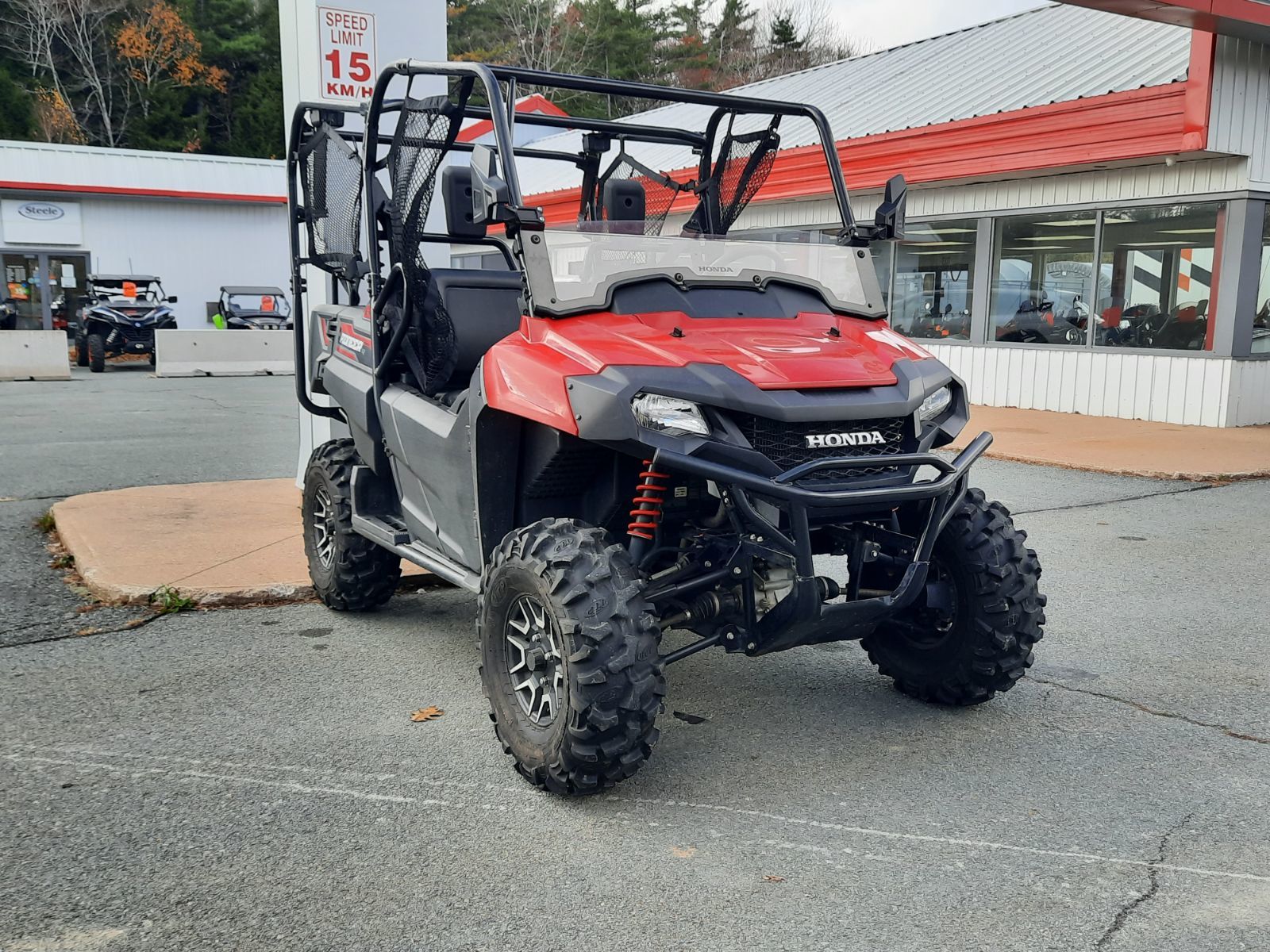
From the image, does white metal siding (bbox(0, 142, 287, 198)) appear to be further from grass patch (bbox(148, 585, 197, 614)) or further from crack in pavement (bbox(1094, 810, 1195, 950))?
crack in pavement (bbox(1094, 810, 1195, 950))

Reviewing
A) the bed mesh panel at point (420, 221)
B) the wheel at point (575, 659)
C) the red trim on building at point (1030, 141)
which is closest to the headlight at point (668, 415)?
the wheel at point (575, 659)

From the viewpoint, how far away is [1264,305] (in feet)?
43.2

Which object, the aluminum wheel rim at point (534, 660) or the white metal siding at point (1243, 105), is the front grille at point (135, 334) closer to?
the white metal siding at point (1243, 105)

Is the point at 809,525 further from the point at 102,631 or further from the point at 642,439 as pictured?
the point at 102,631

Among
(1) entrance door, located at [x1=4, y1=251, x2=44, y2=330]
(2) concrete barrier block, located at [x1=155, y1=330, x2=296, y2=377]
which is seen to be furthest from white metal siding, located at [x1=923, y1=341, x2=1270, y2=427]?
(1) entrance door, located at [x1=4, y1=251, x2=44, y2=330]

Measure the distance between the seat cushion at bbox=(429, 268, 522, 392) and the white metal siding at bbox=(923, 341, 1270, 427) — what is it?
10.6m

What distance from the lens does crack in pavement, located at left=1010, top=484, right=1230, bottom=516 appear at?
338 inches

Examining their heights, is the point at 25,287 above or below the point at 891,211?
below

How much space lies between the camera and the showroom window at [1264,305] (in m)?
13.1

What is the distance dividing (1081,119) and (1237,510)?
6.51 m

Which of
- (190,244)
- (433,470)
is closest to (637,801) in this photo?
(433,470)

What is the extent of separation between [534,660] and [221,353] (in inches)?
843

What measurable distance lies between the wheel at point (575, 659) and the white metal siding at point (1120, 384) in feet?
37.4

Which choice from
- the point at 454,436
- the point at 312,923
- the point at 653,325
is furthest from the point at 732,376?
the point at 312,923
